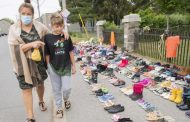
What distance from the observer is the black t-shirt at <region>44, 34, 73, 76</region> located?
530 centimetres

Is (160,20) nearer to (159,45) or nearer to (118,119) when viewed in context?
(159,45)

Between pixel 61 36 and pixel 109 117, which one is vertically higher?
pixel 61 36

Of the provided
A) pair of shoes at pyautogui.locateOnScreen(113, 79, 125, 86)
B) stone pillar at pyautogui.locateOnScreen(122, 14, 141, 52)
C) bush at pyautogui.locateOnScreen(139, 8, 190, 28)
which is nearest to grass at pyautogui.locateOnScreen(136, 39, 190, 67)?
stone pillar at pyautogui.locateOnScreen(122, 14, 141, 52)

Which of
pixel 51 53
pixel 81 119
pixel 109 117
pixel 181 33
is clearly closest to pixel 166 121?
pixel 109 117

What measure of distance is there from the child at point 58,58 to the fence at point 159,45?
4.83m

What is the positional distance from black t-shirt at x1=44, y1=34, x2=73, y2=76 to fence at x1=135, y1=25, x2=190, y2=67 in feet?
15.9

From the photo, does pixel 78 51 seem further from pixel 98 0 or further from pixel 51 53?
pixel 98 0

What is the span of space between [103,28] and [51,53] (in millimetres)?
15008

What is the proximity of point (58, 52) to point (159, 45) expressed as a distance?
246 inches

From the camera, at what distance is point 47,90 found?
308 inches

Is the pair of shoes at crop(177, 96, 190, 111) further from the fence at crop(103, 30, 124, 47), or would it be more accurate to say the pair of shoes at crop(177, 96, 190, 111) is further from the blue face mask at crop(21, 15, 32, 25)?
the fence at crop(103, 30, 124, 47)

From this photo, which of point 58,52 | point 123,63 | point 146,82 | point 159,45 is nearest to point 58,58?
point 58,52

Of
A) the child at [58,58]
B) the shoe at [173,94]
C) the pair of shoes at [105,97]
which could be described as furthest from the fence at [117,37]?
the child at [58,58]

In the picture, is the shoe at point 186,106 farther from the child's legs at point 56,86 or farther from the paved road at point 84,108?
the child's legs at point 56,86
